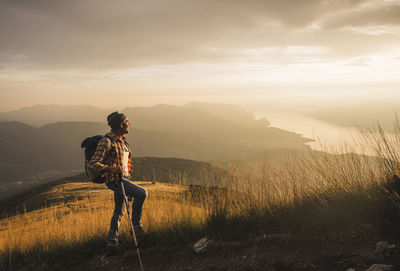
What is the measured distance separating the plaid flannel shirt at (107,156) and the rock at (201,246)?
4.80ft

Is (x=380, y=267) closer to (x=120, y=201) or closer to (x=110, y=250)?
(x=120, y=201)

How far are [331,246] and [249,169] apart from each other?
6.39 ft

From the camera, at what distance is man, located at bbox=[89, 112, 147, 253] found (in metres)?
3.63

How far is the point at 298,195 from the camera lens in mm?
4301

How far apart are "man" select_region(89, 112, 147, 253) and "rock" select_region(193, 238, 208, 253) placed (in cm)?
102

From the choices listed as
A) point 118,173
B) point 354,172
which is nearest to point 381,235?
point 354,172

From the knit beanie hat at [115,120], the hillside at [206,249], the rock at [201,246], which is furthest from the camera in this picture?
the knit beanie hat at [115,120]

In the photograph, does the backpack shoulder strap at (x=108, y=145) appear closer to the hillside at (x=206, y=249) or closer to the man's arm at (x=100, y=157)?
the man's arm at (x=100, y=157)

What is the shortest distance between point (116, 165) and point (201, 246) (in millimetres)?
1646

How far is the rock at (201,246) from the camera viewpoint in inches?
147

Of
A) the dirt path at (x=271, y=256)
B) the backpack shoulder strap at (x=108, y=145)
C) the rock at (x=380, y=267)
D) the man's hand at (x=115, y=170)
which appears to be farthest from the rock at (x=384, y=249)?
the backpack shoulder strap at (x=108, y=145)

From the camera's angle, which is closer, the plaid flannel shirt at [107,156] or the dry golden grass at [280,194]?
the plaid flannel shirt at [107,156]

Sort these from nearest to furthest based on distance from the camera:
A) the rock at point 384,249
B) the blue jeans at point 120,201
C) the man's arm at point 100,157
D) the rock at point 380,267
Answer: the rock at point 380,267 → the rock at point 384,249 → the man's arm at point 100,157 → the blue jeans at point 120,201

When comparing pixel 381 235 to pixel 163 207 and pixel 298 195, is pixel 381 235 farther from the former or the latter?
pixel 163 207
